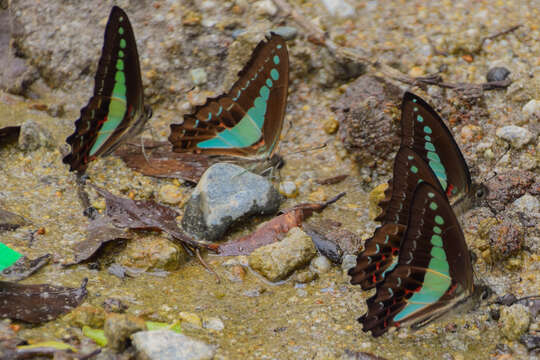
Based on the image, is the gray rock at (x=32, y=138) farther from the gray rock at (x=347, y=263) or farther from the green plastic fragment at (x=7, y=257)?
the gray rock at (x=347, y=263)

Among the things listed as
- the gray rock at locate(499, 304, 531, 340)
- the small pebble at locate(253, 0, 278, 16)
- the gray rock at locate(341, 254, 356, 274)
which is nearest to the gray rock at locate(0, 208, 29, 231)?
the gray rock at locate(341, 254, 356, 274)

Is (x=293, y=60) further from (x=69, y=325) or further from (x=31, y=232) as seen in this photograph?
(x=69, y=325)

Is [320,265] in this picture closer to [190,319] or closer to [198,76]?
[190,319]

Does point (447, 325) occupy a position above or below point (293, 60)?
below

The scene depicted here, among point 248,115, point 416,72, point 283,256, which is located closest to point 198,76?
point 248,115

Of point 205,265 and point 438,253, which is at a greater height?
point 438,253

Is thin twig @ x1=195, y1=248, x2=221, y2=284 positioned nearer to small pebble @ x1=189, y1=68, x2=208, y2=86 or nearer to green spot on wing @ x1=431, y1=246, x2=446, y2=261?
green spot on wing @ x1=431, y1=246, x2=446, y2=261

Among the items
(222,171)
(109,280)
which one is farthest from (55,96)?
(109,280)
